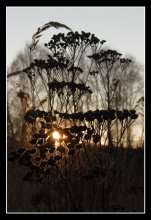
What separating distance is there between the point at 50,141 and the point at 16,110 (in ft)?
27.1

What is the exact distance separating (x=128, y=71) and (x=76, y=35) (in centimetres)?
852

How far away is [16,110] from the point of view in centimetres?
1407

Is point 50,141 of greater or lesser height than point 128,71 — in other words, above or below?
below

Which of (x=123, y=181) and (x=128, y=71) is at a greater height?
(x=128, y=71)

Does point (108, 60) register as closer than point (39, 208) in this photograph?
No
